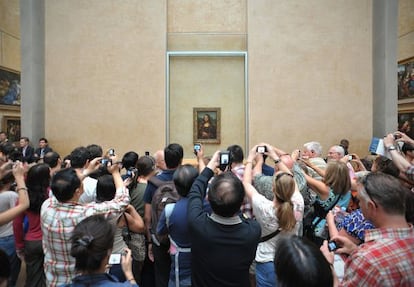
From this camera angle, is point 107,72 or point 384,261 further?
point 107,72

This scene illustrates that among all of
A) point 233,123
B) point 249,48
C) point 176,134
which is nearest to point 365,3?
point 249,48

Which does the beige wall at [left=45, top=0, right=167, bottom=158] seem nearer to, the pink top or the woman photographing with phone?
the pink top

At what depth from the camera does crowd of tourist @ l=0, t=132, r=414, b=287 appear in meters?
1.75

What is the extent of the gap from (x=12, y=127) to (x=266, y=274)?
14.3 metres

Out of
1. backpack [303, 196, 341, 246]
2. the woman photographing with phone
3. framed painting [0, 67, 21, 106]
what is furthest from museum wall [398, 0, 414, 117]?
framed painting [0, 67, 21, 106]

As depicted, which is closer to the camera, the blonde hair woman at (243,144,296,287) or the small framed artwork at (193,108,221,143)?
the blonde hair woman at (243,144,296,287)

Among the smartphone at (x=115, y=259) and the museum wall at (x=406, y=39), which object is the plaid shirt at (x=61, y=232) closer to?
the smartphone at (x=115, y=259)

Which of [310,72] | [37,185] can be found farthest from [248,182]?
[310,72]

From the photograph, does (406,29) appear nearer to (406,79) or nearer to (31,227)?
(406,79)

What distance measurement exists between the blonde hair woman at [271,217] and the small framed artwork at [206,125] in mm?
8809

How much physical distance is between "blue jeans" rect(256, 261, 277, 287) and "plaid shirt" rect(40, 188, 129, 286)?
1453mm

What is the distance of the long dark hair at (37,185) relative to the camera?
325 centimetres

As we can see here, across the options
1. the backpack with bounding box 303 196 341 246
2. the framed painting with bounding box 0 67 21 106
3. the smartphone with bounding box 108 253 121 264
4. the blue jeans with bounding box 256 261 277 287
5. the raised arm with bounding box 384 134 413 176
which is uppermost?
the framed painting with bounding box 0 67 21 106

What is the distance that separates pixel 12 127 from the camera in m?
13.9
